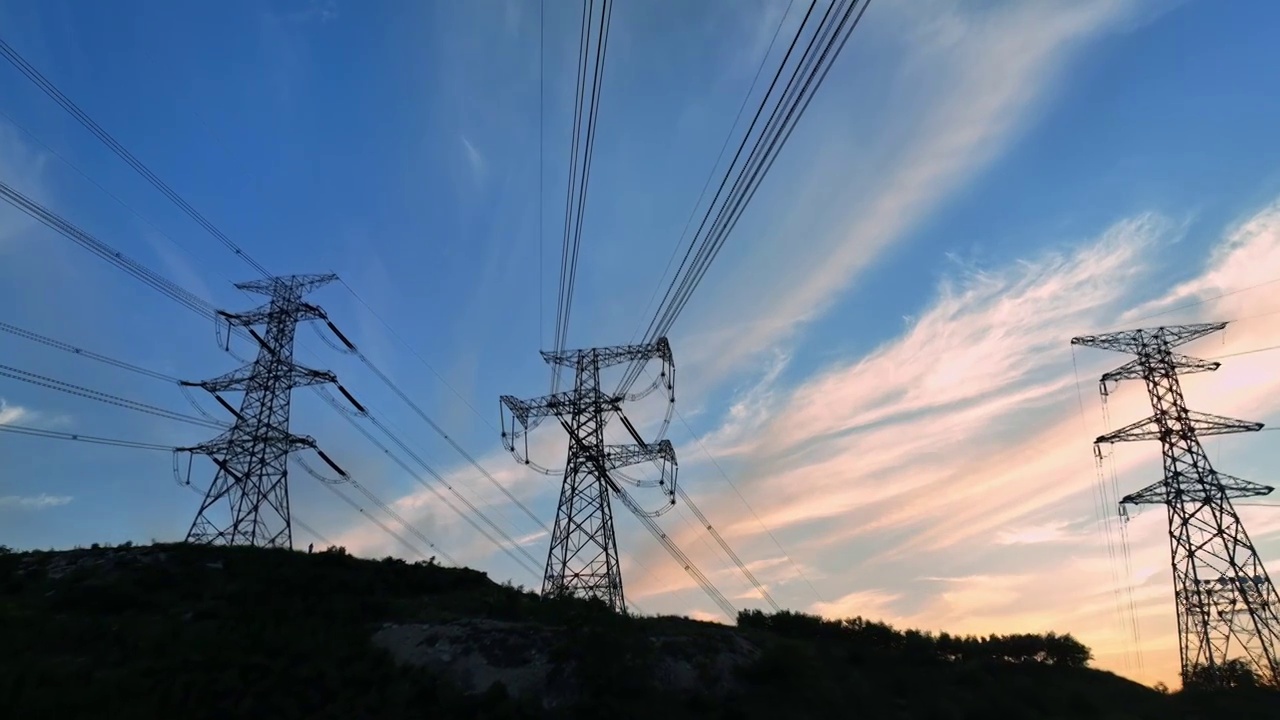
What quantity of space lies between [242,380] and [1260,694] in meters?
50.8

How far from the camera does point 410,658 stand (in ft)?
66.4

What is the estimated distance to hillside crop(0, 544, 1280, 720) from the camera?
17.2 meters

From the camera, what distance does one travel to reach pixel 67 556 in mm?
27422

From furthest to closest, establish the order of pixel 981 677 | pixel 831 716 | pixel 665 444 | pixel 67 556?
1. pixel 665 444
2. pixel 67 556
3. pixel 981 677
4. pixel 831 716

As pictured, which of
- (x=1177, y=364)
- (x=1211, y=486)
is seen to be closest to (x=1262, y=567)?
(x=1211, y=486)

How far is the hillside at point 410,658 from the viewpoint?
56.3ft

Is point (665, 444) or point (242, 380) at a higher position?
point (242, 380)

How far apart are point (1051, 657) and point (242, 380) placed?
4532cm

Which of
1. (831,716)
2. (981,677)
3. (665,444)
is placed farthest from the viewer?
(665,444)

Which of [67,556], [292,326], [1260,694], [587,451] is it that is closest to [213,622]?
[67,556]

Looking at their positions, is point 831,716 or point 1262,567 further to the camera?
point 1262,567

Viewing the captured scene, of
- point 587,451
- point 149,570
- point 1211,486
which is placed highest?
point 587,451

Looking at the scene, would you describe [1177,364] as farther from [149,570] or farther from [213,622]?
[149,570]

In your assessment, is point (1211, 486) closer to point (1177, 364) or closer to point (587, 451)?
point (1177, 364)
